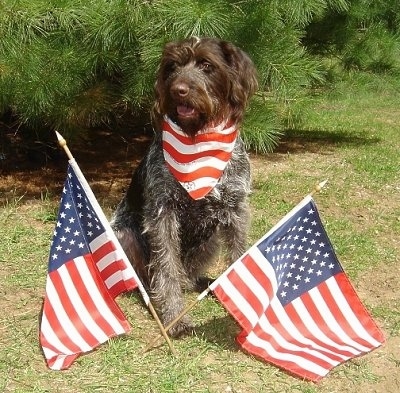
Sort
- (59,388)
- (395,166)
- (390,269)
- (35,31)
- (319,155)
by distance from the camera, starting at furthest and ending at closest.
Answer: (319,155) < (395,166) < (35,31) < (390,269) < (59,388)

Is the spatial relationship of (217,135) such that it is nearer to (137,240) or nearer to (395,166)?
(137,240)

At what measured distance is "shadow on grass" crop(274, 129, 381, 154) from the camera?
923 cm

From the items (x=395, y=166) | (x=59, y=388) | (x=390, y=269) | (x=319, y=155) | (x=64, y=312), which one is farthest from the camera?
(x=319, y=155)

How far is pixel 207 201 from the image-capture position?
4.03 meters

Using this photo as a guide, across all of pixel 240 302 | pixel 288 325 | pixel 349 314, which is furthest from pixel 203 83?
pixel 349 314

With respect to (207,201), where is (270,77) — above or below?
above

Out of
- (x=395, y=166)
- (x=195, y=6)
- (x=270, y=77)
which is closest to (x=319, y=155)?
(x=395, y=166)

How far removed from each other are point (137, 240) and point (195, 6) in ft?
5.79

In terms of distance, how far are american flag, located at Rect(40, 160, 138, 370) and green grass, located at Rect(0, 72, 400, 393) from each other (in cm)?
15

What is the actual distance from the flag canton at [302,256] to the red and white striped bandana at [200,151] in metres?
0.56

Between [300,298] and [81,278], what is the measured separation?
1257 mm

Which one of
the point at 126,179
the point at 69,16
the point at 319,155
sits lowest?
the point at 126,179

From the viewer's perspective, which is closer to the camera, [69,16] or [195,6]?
[195,6]

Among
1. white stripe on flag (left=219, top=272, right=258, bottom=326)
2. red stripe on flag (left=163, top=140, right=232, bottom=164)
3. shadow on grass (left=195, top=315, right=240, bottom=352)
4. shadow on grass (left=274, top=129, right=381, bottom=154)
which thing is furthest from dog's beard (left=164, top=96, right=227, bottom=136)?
shadow on grass (left=274, top=129, right=381, bottom=154)
